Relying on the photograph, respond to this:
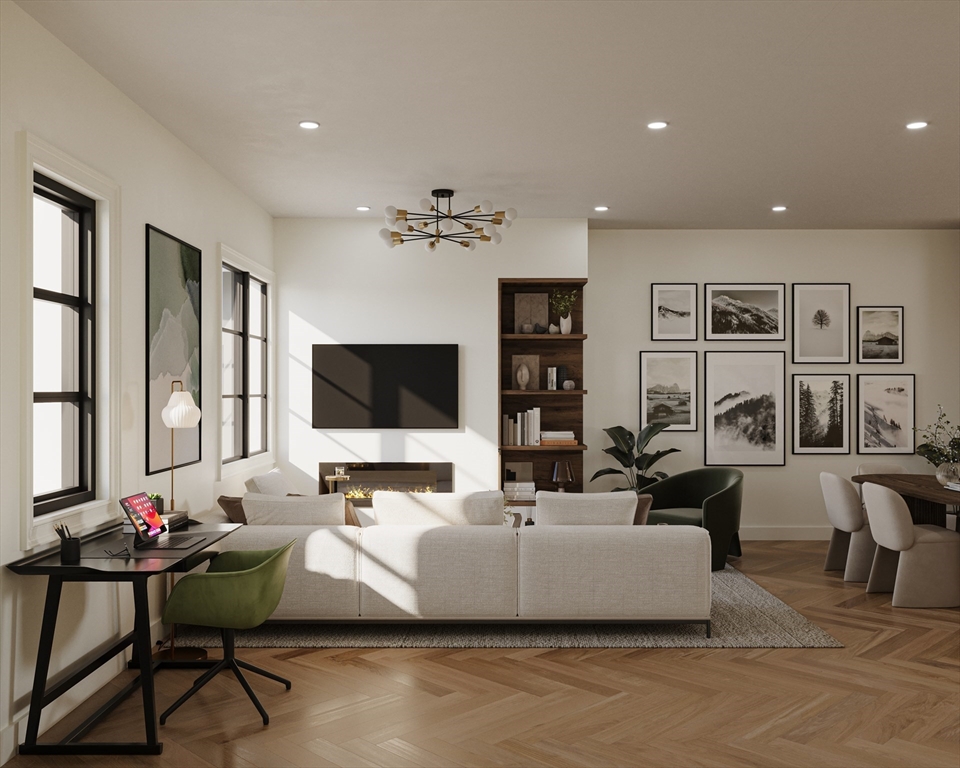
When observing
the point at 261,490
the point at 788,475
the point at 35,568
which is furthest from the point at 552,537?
the point at 788,475

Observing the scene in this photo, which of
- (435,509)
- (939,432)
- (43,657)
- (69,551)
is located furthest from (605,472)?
(43,657)

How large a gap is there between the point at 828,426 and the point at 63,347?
258 inches

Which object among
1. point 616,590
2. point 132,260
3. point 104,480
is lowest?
point 616,590

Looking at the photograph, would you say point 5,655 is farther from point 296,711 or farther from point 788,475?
point 788,475

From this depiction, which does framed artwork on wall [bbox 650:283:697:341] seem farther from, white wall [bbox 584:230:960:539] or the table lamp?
the table lamp

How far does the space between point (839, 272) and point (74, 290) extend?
21.6 feet

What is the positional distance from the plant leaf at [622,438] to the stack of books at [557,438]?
38 cm

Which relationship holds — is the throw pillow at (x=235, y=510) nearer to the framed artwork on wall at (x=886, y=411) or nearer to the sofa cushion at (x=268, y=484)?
the sofa cushion at (x=268, y=484)

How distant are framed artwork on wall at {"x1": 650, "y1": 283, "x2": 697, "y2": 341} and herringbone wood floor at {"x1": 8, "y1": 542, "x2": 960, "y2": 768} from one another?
3501 millimetres

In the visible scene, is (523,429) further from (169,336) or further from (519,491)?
(169,336)

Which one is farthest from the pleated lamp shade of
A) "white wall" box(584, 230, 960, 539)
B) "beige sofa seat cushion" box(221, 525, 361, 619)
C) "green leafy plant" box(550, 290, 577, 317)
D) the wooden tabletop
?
the wooden tabletop

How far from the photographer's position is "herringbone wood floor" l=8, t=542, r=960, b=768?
3.10 metres

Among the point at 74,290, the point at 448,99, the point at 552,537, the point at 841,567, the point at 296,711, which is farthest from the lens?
the point at 841,567

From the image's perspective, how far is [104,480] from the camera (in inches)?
153
